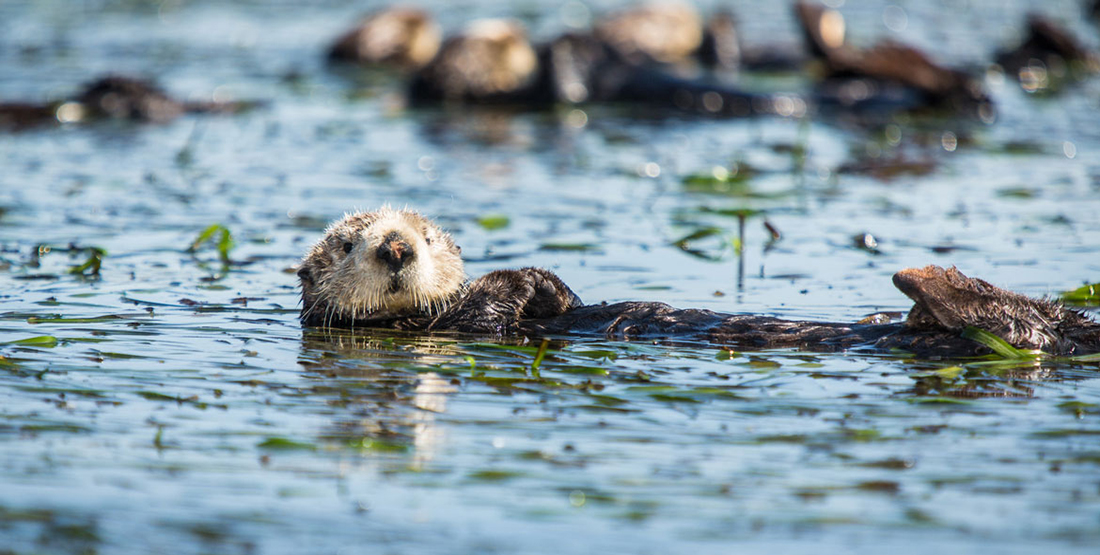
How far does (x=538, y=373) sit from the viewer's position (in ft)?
15.8

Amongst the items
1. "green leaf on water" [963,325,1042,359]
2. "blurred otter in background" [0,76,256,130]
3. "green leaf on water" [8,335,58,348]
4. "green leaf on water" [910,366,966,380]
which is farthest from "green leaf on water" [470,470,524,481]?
"blurred otter in background" [0,76,256,130]

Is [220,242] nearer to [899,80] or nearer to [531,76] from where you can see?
[531,76]

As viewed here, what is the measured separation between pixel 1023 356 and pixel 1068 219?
3.83 m

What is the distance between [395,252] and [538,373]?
84 cm

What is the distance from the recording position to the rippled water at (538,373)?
11.0 feet

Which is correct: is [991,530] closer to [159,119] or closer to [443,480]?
[443,480]

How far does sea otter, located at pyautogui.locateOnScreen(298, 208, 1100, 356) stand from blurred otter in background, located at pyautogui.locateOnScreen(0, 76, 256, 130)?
785 cm

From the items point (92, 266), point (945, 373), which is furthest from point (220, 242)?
point (945, 373)

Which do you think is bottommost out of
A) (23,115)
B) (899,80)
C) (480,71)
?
(23,115)

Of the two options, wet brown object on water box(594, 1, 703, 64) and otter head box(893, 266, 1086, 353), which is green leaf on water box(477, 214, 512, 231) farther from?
wet brown object on water box(594, 1, 703, 64)

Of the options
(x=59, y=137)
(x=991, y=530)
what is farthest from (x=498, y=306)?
(x=59, y=137)

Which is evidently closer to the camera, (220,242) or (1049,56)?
(220,242)

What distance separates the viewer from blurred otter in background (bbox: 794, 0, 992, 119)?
12.9m

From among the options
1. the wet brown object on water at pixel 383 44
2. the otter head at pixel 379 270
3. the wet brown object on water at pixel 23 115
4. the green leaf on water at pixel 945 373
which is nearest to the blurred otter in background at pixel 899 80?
the wet brown object on water at pixel 383 44
